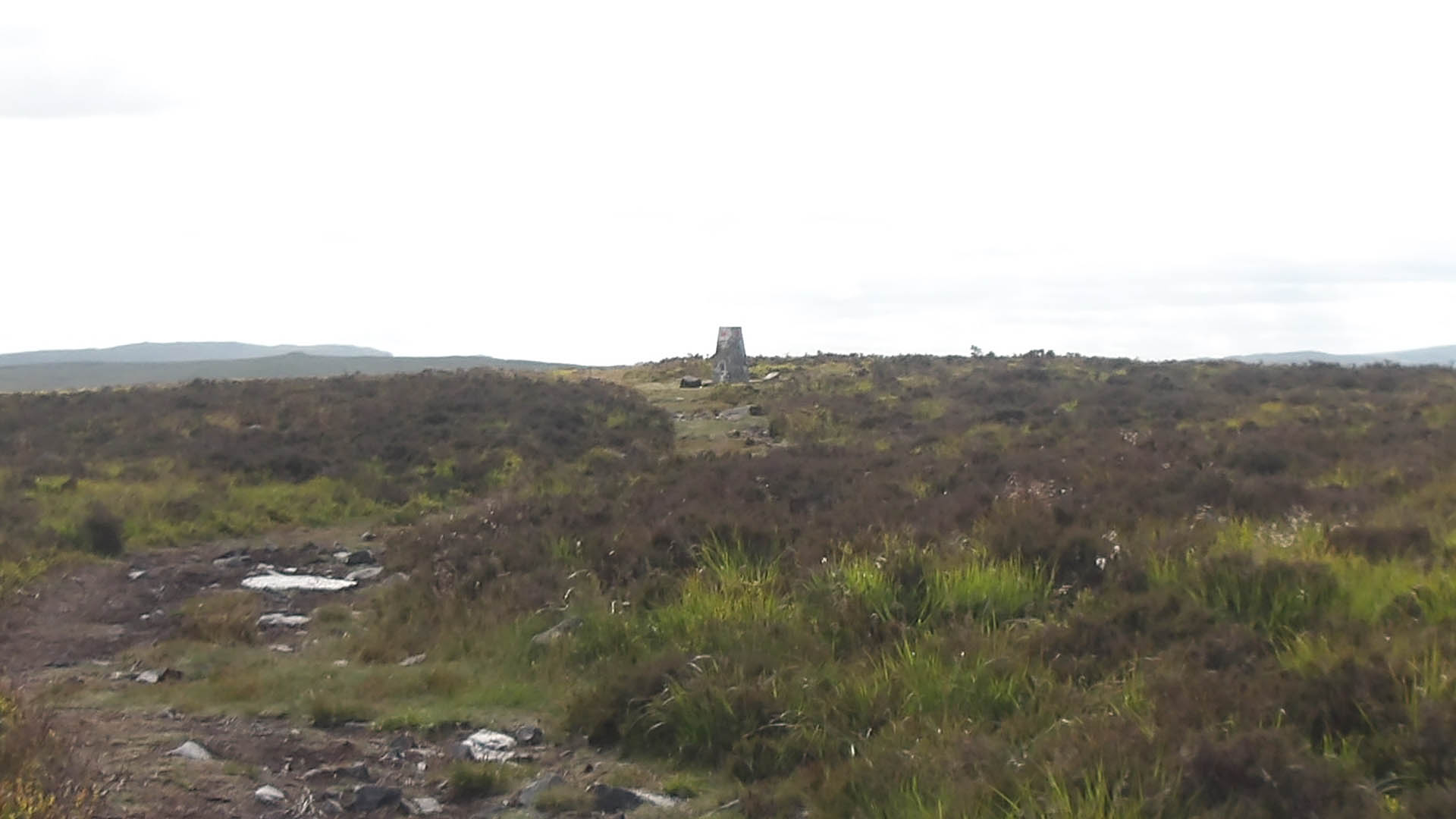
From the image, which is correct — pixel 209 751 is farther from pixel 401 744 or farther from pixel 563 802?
pixel 563 802

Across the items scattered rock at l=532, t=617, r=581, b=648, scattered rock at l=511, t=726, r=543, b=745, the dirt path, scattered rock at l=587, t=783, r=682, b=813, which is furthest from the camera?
scattered rock at l=532, t=617, r=581, b=648

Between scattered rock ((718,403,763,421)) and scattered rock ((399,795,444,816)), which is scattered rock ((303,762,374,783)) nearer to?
scattered rock ((399,795,444,816))

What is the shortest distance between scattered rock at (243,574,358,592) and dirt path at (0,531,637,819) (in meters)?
1.66

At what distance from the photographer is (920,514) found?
10.1 metres

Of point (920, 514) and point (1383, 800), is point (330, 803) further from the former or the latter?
point (920, 514)

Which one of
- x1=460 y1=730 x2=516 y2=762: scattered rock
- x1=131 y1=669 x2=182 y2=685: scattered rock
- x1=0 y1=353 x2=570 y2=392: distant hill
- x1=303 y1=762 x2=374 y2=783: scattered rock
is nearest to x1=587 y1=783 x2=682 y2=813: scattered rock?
x1=460 y1=730 x2=516 y2=762: scattered rock

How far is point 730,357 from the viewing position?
4194cm

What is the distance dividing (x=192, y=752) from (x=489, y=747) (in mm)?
1653

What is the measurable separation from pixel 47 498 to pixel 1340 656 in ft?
56.6

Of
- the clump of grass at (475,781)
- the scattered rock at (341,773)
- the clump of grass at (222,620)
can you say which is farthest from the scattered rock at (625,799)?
the clump of grass at (222,620)

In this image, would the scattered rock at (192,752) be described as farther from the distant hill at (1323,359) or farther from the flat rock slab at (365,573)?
the distant hill at (1323,359)

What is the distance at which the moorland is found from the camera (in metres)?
4.81

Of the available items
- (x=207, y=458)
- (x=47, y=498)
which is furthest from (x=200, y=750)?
(x=207, y=458)

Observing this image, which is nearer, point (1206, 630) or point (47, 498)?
point (1206, 630)
